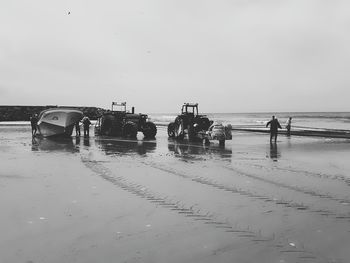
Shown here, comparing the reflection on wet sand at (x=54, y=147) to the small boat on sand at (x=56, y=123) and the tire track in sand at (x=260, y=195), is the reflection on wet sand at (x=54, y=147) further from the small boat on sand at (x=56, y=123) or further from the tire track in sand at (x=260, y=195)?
the tire track in sand at (x=260, y=195)

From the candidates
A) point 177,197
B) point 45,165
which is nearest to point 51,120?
point 45,165

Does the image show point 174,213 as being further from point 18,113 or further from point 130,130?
point 18,113

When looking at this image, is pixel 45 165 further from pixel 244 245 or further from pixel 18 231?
pixel 244 245

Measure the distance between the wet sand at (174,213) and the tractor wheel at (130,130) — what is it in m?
12.9

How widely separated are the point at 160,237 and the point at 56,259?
133 centimetres

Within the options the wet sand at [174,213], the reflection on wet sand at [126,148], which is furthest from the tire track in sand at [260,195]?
the reflection on wet sand at [126,148]

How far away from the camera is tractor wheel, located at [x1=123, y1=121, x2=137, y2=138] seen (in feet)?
81.1

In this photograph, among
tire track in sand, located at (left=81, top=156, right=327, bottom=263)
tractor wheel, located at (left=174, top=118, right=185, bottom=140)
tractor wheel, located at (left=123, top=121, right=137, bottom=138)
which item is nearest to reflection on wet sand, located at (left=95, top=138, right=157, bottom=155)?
tractor wheel, located at (left=174, top=118, right=185, bottom=140)

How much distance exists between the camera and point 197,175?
400 inches

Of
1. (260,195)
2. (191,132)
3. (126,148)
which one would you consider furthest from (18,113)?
(260,195)

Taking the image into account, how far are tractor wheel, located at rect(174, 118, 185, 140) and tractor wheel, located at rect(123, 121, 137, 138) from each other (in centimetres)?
266

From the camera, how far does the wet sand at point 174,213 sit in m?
4.54

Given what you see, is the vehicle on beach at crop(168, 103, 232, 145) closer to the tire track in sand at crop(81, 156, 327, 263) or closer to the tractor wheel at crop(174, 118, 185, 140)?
the tractor wheel at crop(174, 118, 185, 140)

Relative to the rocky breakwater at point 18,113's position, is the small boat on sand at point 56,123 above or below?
below
